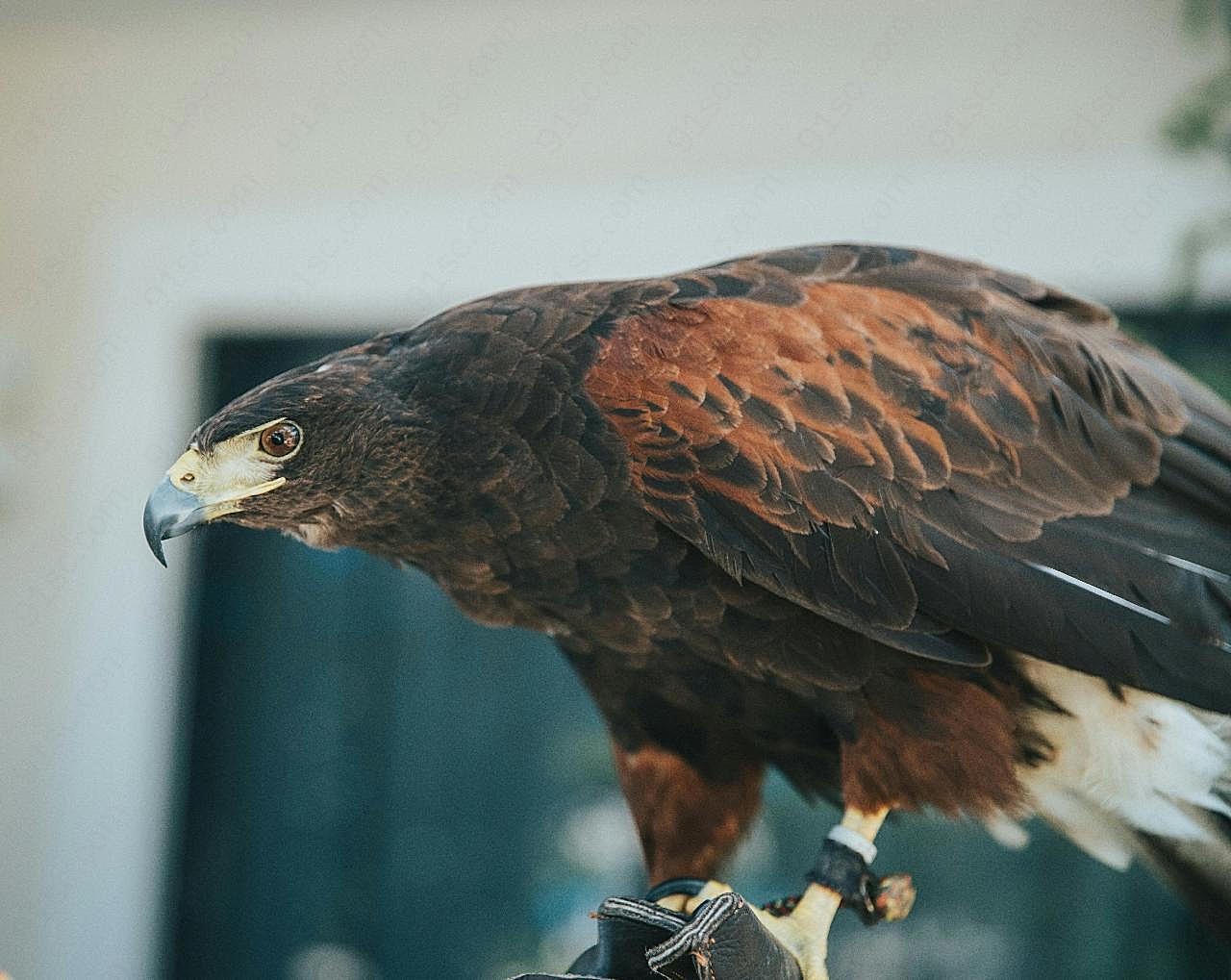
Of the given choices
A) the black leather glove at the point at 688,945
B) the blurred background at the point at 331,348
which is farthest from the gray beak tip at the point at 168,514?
the blurred background at the point at 331,348

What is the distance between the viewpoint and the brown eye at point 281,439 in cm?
134

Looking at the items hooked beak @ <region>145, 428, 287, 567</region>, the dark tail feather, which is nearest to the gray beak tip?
hooked beak @ <region>145, 428, 287, 567</region>

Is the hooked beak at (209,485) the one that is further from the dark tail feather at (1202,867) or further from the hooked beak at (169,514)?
the dark tail feather at (1202,867)

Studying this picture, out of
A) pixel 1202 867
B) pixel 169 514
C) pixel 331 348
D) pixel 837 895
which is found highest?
pixel 169 514

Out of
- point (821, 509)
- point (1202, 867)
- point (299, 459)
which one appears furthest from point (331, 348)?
point (1202, 867)

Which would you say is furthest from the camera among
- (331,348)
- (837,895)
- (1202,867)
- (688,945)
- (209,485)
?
(331,348)

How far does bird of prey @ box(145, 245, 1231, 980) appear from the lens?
1.36m

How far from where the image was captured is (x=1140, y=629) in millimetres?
1391

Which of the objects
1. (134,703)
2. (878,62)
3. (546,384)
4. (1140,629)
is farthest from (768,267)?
(134,703)

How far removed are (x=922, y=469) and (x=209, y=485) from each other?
83 cm

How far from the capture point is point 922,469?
4.64 feet

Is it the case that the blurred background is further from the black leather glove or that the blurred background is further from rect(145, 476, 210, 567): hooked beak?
rect(145, 476, 210, 567): hooked beak

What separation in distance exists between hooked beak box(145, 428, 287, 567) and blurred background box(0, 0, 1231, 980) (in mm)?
2170

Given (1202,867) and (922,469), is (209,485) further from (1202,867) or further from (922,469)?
(1202,867)
